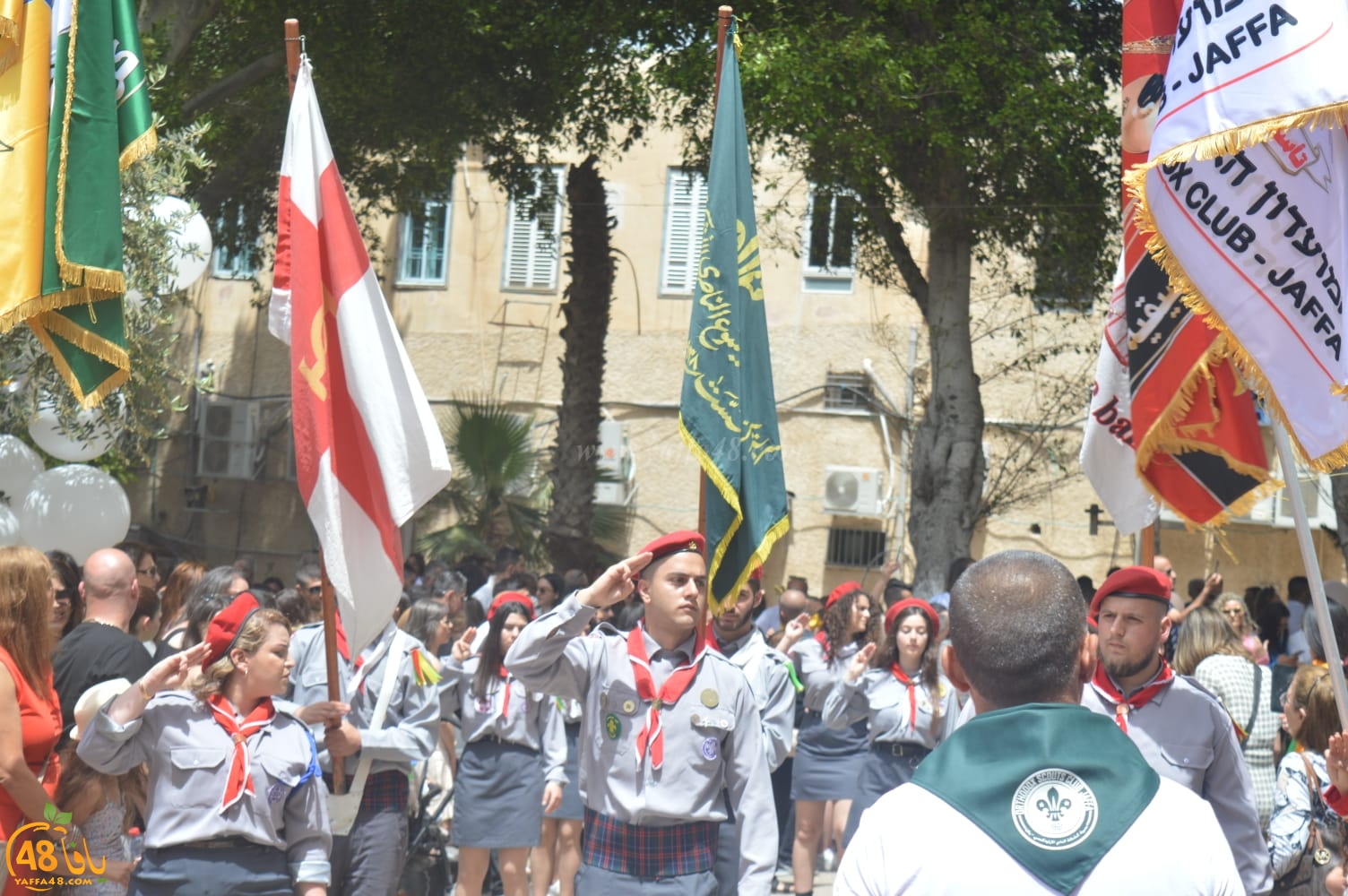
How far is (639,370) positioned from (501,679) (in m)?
15.8

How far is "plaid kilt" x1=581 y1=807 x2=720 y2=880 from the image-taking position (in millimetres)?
5020

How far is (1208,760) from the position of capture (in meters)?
5.04

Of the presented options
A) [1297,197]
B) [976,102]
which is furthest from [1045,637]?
[976,102]

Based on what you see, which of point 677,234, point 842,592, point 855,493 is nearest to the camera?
point 842,592

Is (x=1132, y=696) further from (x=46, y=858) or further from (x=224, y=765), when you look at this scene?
(x=46, y=858)

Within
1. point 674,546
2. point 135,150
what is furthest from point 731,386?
point 135,150

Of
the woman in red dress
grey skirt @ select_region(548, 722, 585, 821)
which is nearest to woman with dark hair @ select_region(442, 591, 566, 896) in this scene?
grey skirt @ select_region(548, 722, 585, 821)

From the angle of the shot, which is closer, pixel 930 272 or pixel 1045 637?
pixel 1045 637

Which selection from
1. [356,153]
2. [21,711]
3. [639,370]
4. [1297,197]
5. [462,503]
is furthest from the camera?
[639,370]

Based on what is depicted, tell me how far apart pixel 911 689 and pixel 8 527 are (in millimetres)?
5227

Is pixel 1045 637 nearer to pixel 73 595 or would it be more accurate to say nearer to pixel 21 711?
pixel 21 711

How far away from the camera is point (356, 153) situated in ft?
56.2

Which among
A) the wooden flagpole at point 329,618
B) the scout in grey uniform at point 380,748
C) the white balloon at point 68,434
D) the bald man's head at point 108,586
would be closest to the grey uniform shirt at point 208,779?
the wooden flagpole at point 329,618

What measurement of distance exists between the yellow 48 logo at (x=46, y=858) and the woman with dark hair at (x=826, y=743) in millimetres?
4968
